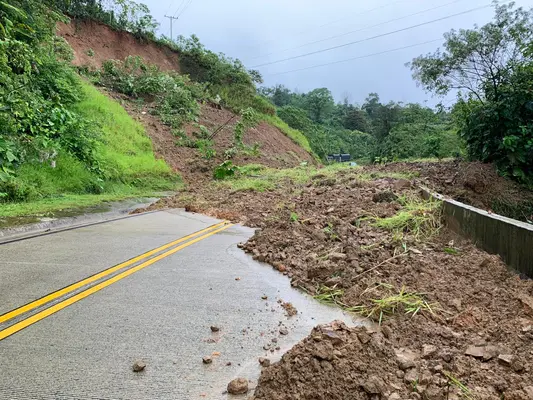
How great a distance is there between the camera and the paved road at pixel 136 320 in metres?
3.08

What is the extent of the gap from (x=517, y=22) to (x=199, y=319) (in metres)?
21.1

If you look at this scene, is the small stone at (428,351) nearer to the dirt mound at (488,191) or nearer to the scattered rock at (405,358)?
the scattered rock at (405,358)

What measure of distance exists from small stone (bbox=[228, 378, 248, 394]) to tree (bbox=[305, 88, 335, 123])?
92760 millimetres

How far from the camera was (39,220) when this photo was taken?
9.44 m

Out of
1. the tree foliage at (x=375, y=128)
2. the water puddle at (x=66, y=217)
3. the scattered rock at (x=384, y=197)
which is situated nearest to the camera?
the water puddle at (x=66, y=217)

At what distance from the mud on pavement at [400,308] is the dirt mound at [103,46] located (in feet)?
89.2

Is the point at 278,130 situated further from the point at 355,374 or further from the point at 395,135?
the point at 355,374

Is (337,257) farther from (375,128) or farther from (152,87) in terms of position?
(375,128)

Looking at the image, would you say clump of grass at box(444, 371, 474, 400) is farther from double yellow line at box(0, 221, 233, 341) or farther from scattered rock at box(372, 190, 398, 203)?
scattered rock at box(372, 190, 398, 203)

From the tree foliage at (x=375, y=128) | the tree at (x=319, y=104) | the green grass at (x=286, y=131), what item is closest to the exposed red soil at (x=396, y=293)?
the tree foliage at (x=375, y=128)

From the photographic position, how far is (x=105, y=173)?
16.5 meters

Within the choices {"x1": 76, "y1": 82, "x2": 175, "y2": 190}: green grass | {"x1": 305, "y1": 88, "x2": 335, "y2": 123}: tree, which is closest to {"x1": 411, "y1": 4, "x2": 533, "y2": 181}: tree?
{"x1": 76, "y1": 82, "x2": 175, "y2": 190}: green grass

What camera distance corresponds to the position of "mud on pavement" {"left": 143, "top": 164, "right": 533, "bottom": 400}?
2898 mm

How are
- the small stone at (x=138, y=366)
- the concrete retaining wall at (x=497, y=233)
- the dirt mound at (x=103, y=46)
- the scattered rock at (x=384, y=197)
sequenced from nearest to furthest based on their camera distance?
the small stone at (x=138, y=366) < the concrete retaining wall at (x=497, y=233) < the scattered rock at (x=384, y=197) < the dirt mound at (x=103, y=46)
